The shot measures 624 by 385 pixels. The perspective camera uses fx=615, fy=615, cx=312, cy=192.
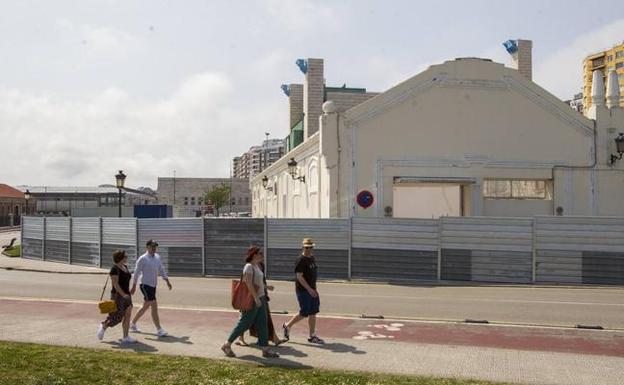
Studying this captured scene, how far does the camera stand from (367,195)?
22812 millimetres

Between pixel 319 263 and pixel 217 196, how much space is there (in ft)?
298

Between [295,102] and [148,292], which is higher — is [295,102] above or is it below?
above

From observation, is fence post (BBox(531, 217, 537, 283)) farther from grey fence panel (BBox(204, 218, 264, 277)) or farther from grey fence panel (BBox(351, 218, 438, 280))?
grey fence panel (BBox(204, 218, 264, 277))

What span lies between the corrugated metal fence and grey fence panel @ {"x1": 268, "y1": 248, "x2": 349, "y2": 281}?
1.3 inches

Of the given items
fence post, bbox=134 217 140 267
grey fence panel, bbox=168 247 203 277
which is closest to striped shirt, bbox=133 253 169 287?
grey fence panel, bbox=168 247 203 277

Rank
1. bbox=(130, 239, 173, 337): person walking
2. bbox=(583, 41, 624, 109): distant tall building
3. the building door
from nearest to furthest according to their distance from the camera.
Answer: bbox=(130, 239, 173, 337): person walking, the building door, bbox=(583, 41, 624, 109): distant tall building

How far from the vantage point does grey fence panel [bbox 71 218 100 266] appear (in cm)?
2547

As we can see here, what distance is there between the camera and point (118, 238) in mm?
24406

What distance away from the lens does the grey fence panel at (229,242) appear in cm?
2139

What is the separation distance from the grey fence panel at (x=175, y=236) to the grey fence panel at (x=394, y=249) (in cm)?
588

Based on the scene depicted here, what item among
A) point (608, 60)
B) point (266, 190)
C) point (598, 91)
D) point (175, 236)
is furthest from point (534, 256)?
point (608, 60)

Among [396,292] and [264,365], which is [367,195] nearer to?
[396,292]

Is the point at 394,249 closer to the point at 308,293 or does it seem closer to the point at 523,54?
the point at 308,293

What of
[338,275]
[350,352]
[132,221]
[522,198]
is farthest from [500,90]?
[350,352]
